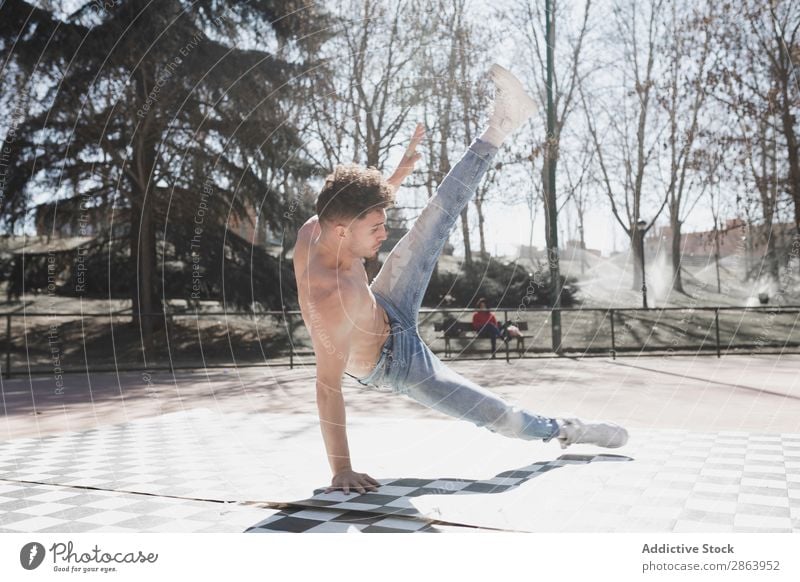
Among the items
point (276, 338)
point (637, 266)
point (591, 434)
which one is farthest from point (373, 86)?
point (637, 266)

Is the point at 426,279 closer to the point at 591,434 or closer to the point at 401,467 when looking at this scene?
the point at 401,467

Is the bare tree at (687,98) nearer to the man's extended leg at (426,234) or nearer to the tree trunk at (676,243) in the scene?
the tree trunk at (676,243)

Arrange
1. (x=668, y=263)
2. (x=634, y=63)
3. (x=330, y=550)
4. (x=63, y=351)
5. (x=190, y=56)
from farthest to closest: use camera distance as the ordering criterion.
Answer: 1. (x=668, y=263)
2. (x=63, y=351)
3. (x=190, y=56)
4. (x=634, y=63)
5. (x=330, y=550)

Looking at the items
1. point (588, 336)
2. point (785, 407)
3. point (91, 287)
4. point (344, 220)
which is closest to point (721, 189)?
point (588, 336)

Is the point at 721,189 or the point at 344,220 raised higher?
the point at 721,189

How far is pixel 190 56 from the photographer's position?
8305 mm

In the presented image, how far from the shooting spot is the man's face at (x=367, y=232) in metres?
2.87

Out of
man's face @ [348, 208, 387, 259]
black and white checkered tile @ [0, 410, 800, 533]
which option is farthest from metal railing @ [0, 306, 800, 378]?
man's face @ [348, 208, 387, 259]

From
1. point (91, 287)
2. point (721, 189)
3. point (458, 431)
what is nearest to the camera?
point (458, 431)

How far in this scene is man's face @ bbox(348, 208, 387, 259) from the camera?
2865 mm

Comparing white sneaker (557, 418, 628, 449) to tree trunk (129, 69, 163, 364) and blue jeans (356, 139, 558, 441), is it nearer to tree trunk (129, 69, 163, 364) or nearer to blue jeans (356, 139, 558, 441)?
blue jeans (356, 139, 558, 441)

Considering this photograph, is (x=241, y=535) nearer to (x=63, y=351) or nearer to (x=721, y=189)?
(x=721, y=189)

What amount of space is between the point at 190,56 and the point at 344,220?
21.4 feet

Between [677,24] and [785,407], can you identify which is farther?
[677,24]
